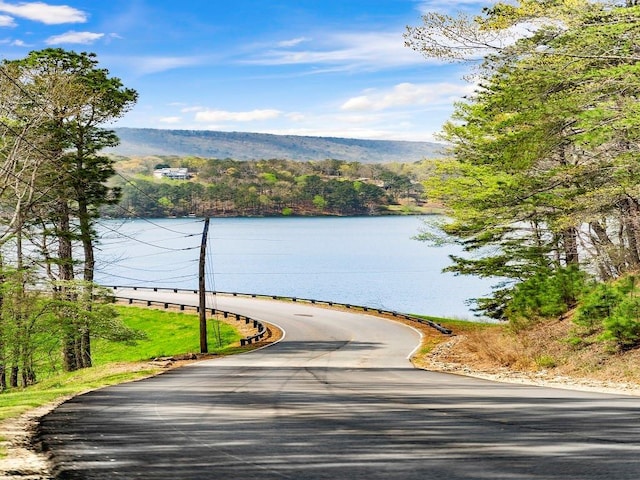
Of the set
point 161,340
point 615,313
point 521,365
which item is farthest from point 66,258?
point 615,313

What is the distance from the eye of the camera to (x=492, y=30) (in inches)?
813

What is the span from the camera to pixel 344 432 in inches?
378

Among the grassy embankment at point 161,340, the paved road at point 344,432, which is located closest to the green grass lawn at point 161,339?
the grassy embankment at point 161,340

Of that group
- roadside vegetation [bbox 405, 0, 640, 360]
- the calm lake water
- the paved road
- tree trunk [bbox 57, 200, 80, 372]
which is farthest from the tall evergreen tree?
tree trunk [bbox 57, 200, 80, 372]

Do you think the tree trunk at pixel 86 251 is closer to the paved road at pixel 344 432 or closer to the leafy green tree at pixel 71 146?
the leafy green tree at pixel 71 146

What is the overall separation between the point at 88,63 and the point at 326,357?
64.4ft

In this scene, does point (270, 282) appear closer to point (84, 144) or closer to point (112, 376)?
point (84, 144)

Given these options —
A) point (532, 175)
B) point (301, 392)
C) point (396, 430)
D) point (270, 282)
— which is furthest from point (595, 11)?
point (270, 282)

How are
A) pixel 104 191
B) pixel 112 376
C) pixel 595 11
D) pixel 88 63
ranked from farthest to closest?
pixel 104 191 → pixel 88 63 → pixel 112 376 → pixel 595 11

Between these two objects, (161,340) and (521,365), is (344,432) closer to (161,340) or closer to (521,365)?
(521,365)

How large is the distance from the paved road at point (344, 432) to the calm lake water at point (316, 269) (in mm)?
26085

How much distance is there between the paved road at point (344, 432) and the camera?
729 cm

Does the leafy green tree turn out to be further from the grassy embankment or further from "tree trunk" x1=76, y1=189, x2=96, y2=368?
the grassy embankment

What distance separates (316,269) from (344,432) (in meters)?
100
